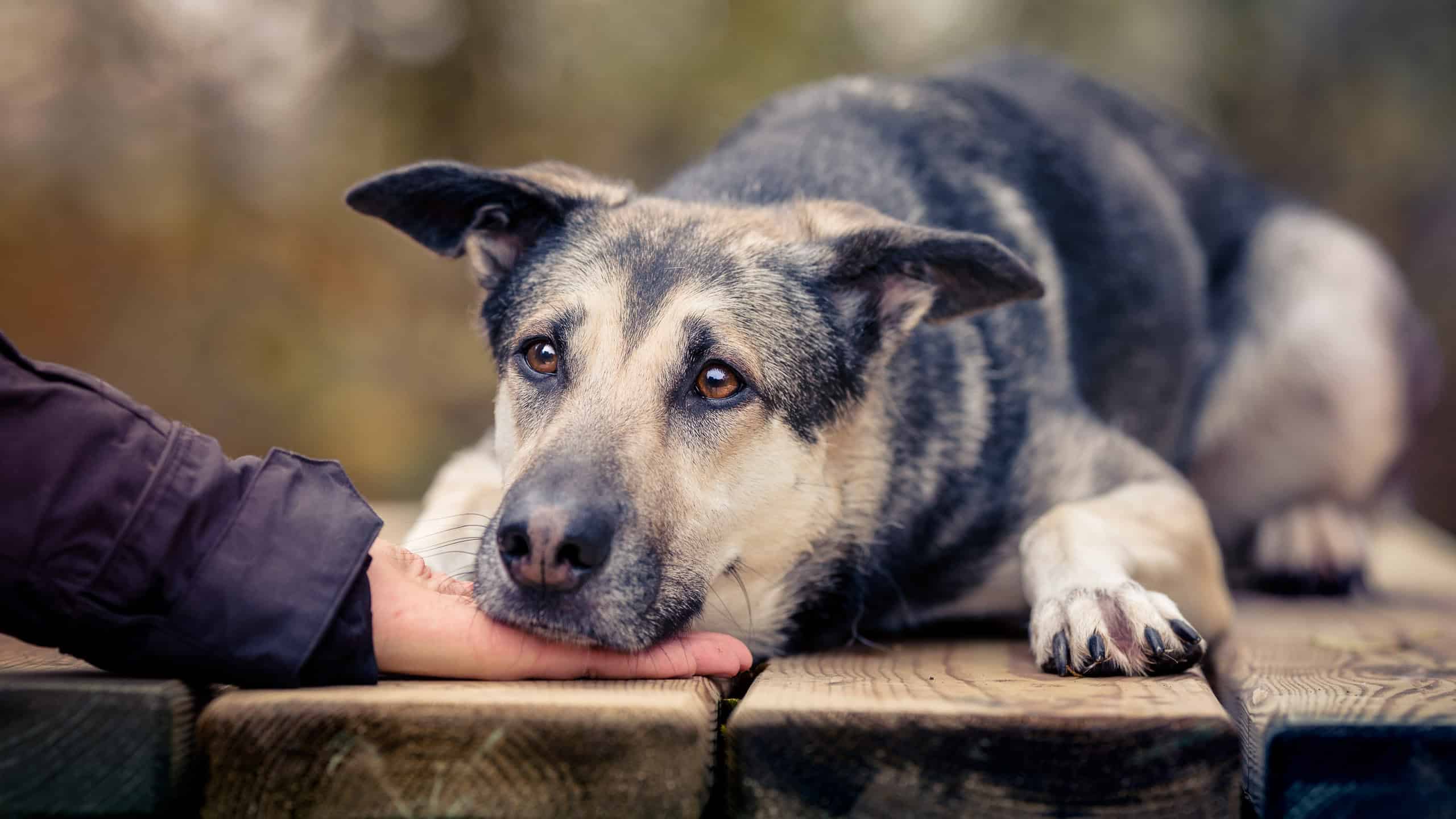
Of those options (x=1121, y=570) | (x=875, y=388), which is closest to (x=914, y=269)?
(x=875, y=388)

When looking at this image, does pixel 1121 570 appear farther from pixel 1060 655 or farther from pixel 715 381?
pixel 715 381

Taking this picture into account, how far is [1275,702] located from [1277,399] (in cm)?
268

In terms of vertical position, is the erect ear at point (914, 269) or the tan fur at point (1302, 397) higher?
the erect ear at point (914, 269)

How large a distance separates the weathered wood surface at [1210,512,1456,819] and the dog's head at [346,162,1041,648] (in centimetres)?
97

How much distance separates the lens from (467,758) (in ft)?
6.19

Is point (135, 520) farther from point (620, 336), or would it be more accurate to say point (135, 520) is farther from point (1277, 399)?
point (1277, 399)

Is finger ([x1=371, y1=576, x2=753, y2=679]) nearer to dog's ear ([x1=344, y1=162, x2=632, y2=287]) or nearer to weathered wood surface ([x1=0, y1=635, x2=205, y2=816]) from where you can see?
weathered wood surface ([x1=0, y1=635, x2=205, y2=816])

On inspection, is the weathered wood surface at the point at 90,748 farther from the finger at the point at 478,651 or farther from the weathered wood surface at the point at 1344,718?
the weathered wood surface at the point at 1344,718

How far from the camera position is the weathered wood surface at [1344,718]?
1940 millimetres

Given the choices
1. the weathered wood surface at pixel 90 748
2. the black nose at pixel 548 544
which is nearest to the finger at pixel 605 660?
the black nose at pixel 548 544

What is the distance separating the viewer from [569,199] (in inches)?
123

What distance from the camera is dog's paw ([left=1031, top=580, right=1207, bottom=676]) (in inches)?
91.4

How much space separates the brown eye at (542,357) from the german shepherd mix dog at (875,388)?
0.01 metres

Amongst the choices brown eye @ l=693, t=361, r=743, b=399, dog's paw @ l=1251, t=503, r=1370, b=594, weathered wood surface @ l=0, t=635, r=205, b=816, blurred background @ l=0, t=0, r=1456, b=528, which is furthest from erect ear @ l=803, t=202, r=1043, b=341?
blurred background @ l=0, t=0, r=1456, b=528
